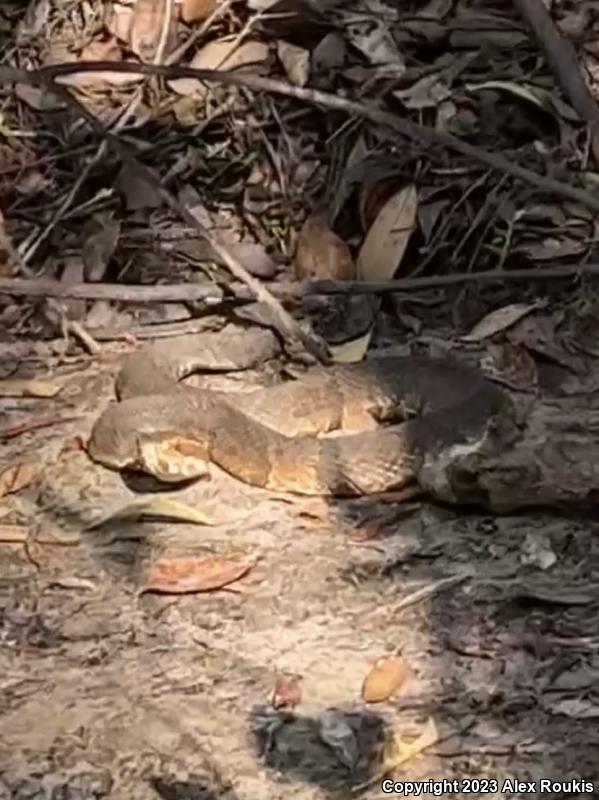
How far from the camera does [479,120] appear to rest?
5141mm

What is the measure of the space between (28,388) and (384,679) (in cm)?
177

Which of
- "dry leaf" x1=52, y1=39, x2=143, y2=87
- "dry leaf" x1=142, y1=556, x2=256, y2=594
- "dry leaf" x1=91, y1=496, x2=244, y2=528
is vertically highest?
"dry leaf" x1=52, y1=39, x2=143, y2=87

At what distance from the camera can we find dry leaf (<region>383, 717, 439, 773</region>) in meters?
2.93

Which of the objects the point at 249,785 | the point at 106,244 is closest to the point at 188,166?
the point at 106,244

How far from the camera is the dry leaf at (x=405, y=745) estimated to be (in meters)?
2.93

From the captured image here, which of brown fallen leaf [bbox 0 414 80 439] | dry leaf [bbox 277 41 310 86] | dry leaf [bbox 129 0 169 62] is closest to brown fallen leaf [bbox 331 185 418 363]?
dry leaf [bbox 277 41 310 86]

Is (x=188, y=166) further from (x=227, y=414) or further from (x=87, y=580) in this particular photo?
(x=87, y=580)

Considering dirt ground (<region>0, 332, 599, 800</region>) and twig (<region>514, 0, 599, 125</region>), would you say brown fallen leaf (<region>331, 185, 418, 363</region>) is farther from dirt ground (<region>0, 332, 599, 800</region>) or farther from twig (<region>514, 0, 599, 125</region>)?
twig (<region>514, 0, 599, 125</region>)

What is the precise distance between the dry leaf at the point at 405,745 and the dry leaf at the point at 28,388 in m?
1.88

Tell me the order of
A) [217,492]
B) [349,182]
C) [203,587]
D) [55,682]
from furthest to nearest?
[349,182] < [217,492] < [203,587] < [55,682]

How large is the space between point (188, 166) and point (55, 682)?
240cm

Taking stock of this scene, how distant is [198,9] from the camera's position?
554cm

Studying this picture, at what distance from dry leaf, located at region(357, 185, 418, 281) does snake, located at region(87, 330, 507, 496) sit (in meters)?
0.39

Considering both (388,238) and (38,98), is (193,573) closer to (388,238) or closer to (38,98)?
(388,238)
